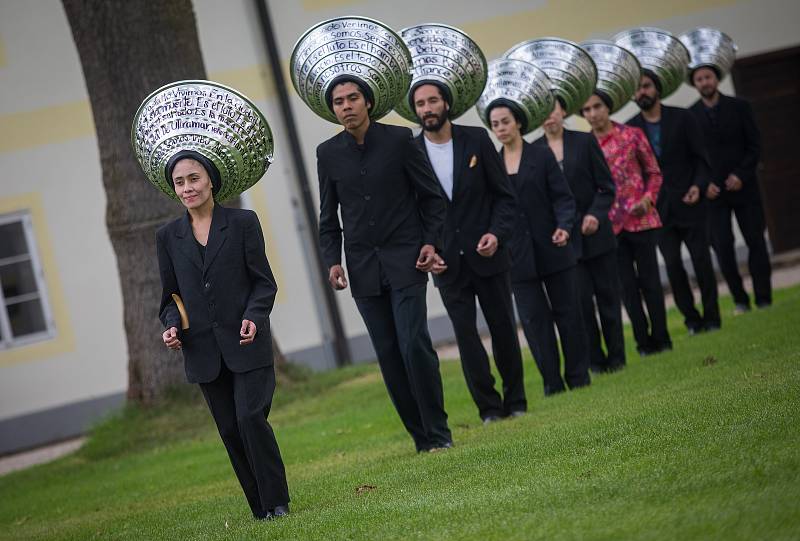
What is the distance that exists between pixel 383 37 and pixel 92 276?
1143 cm

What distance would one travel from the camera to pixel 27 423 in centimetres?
1897

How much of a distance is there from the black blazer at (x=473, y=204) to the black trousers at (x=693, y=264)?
3.69 m

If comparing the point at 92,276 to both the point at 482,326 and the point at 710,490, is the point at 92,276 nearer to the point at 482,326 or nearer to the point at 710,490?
the point at 482,326

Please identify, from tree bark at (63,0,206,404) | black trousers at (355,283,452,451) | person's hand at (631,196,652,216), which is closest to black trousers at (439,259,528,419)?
black trousers at (355,283,452,451)

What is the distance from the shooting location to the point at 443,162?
31.7 feet

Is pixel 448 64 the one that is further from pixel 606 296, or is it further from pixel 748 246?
pixel 748 246

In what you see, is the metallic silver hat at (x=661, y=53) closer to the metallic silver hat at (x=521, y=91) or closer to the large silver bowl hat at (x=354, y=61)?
the metallic silver hat at (x=521, y=91)

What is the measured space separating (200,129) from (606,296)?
514cm

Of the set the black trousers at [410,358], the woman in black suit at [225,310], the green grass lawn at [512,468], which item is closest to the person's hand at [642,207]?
the green grass lawn at [512,468]

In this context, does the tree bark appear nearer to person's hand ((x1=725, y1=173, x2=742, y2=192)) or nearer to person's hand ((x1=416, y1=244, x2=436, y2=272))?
person's hand ((x1=725, y1=173, x2=742, y2=192))

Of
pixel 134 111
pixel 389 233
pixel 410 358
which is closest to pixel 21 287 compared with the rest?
pixel 134 111

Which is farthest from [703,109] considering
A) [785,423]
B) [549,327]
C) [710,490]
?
[710,490]

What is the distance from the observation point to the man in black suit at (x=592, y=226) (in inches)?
442

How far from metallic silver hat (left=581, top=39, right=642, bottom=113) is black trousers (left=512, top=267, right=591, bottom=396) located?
249cm
